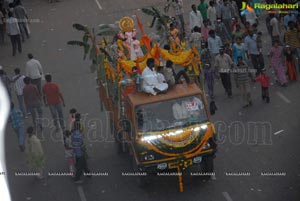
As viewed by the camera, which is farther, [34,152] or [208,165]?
[34,152]

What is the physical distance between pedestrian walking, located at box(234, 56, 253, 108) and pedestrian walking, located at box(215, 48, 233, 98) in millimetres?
392

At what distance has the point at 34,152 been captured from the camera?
15438mm

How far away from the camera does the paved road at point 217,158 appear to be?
48.0 ft

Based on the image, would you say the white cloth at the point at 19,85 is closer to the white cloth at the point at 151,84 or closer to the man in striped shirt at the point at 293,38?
the white cloth at the point at 151,84

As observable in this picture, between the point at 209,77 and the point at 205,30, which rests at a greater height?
the point at 205,30

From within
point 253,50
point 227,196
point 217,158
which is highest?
point 253,50

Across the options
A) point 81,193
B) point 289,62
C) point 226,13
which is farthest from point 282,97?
point 81,193

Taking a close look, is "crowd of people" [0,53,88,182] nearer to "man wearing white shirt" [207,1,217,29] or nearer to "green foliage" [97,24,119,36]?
"green foliage" [97,24,119,36]

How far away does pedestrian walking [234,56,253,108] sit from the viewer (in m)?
18.6

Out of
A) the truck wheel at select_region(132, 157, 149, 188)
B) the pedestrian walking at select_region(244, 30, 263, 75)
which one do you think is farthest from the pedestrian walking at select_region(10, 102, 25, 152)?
the pedestrian walking at select_region(244, 30, 263, 75)

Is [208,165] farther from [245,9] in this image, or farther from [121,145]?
[245,9]

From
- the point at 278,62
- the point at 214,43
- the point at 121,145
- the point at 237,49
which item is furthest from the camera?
the point at 214,43

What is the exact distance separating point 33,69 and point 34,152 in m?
4.69

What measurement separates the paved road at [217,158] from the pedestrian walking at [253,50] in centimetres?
86
